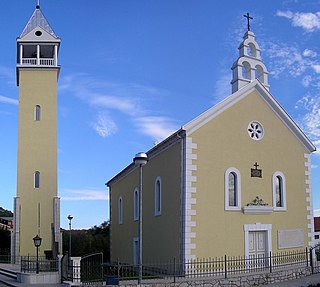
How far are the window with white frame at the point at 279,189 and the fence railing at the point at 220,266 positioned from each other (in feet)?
8.10

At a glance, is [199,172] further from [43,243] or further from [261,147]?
[43,243]

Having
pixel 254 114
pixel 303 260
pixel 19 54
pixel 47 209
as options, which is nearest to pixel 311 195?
pixel 303 260

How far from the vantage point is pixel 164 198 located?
25.1 meters

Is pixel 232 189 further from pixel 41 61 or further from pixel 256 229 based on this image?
pixel 41 61

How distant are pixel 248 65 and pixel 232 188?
6817 mm

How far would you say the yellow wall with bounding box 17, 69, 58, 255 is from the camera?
38.3 m

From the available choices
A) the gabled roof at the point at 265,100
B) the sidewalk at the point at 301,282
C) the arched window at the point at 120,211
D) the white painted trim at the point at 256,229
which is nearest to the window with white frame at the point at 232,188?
the white painted trim at the point at 256,229

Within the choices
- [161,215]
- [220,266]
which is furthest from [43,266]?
[220,266]

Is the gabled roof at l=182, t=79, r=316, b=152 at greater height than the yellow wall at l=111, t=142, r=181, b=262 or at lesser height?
greater

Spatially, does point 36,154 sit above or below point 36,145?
below

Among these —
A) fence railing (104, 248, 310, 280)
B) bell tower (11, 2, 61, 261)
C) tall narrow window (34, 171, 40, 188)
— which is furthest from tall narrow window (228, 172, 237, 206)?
tall narrow window (34, 171, 40, 188)

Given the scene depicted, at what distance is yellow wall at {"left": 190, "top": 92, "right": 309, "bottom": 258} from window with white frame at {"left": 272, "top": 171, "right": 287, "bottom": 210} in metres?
0.24

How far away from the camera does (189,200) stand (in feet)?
73.5

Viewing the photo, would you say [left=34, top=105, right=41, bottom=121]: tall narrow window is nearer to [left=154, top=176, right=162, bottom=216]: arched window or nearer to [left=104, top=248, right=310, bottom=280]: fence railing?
[left=154, top=176, right=162, bottom=216]: arched window
